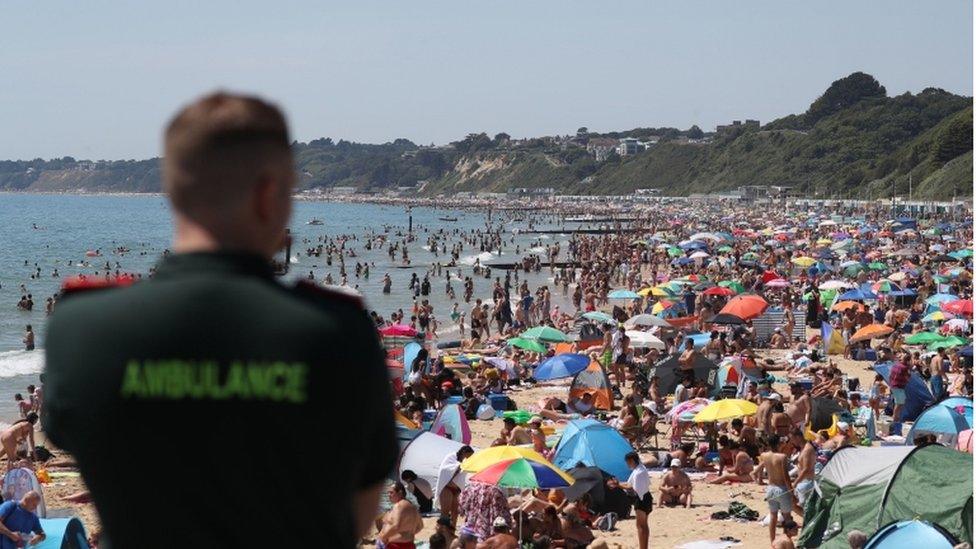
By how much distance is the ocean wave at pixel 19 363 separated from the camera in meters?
26.3

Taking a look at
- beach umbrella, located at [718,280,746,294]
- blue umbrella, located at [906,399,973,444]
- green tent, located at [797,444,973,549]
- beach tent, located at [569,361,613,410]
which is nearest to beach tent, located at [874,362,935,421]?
blue umbrella, located at [906,399,973,444]

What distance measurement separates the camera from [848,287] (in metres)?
29.3

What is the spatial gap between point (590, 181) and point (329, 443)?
196 meters

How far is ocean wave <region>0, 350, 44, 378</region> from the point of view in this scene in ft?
86.2

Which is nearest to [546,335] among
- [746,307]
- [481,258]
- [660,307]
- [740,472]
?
[746,307]

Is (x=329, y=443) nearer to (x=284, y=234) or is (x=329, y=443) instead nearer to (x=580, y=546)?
(x=284, y=234)

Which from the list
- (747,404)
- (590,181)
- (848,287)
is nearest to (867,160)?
(590,181)

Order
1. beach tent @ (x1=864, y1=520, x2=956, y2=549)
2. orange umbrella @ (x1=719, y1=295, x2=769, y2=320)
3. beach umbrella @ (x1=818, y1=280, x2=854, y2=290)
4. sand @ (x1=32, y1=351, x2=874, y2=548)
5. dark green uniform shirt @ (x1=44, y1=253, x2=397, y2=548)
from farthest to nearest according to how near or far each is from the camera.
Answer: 1. beach umbrella @ (x1=818, y1=280, x2=854, y2=290)
2. orange umbrella @ (x1=719, y1=295, x2=769, y2=320)
3. sand @ (x1=32, y1=351, x2=874, y2=548)
4. beach tent @ (x1=864, y1=520, x2=956, y2=549)
5. dark green uniform shirt @ (x1=44, y1=253, x2=397, y2=548)

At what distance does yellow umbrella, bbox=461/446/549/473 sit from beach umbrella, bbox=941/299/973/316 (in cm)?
1414

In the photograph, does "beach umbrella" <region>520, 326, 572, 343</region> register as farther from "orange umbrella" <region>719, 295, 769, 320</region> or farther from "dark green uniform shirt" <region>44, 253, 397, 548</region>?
"dark green uniform shirt" <region>44, 253, 397, 548</region>

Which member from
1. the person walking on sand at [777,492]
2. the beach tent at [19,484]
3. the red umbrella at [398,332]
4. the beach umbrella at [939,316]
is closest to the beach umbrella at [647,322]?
the red umbrella at [398,332]

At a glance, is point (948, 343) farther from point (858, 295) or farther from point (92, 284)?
point (92, 284)

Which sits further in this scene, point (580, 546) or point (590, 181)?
point (590, 181)

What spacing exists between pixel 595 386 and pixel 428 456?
233 inches
